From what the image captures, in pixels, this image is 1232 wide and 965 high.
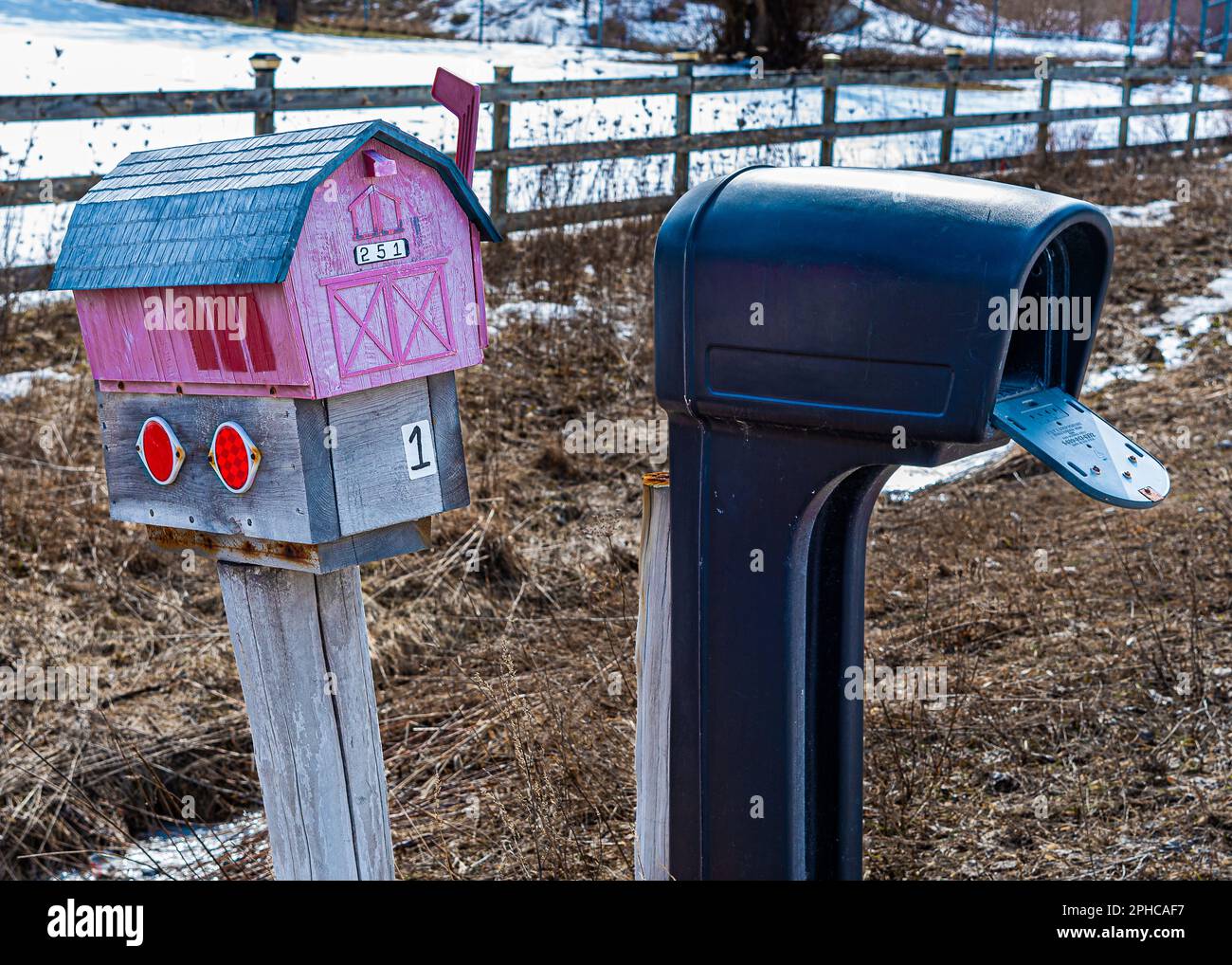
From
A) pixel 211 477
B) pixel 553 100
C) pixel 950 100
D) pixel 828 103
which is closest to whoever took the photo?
pixel 211 477

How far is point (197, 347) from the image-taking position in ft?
5.95

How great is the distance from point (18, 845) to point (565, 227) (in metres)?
6.07

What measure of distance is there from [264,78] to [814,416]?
6.35 metres

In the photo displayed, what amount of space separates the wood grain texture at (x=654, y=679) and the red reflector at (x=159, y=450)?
71 centimetres

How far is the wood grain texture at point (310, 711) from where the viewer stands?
75.4 inches

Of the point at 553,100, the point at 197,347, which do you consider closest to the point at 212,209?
the point at 197,347

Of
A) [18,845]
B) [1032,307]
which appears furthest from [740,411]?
[18,845]

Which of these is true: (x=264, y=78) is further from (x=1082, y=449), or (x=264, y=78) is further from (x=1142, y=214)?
(x=1142, y=214)

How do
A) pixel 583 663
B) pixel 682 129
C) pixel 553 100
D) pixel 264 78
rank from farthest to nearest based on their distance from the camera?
1. pixel 682 129
2. pixel 553 100
3. pixel 264 78
4. pixel 583 663

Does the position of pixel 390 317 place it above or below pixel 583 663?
above

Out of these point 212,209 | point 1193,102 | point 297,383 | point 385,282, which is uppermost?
point 212,209

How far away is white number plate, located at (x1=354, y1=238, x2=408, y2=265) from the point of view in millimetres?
1801

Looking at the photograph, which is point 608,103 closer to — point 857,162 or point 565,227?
point 857,162

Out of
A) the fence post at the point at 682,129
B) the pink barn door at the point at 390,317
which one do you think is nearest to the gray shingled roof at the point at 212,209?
the pink barn door at the point at 390,317
